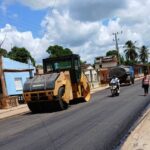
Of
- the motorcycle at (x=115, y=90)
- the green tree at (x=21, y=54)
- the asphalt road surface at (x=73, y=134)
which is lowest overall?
the asphalt road surface at (x=73, y=134)

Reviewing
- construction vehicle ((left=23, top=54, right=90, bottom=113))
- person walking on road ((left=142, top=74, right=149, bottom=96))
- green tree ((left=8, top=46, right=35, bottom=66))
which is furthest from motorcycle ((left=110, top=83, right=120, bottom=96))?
green tree ((left=8, top=46, right=35, bottom=66))

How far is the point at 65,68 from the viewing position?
27.7 m

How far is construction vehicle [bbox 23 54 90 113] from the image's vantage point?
24.2 m

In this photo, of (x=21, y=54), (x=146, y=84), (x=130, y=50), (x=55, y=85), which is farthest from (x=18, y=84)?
(x=130, y=50)

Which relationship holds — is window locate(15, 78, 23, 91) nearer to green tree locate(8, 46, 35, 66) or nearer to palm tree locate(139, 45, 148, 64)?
green tree locate(8, 46, 35, 66)

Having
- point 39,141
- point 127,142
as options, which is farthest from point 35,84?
point 127,142

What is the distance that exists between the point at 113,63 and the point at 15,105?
89.5m

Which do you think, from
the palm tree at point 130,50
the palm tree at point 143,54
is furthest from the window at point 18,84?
the palm tree at point 143,54

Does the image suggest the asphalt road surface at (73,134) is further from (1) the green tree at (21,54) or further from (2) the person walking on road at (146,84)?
(1) the green tree at (21,54)

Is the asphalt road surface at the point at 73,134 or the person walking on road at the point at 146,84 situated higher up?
the person walking on road at the point at 146,84

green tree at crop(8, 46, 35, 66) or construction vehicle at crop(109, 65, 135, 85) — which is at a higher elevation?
green tree at crop(8, 46, 35, 66)

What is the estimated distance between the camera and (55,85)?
24.2 meters

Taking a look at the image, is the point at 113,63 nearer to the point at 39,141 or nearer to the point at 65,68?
the point at 65,68

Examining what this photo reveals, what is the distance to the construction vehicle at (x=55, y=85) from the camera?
24.2m
